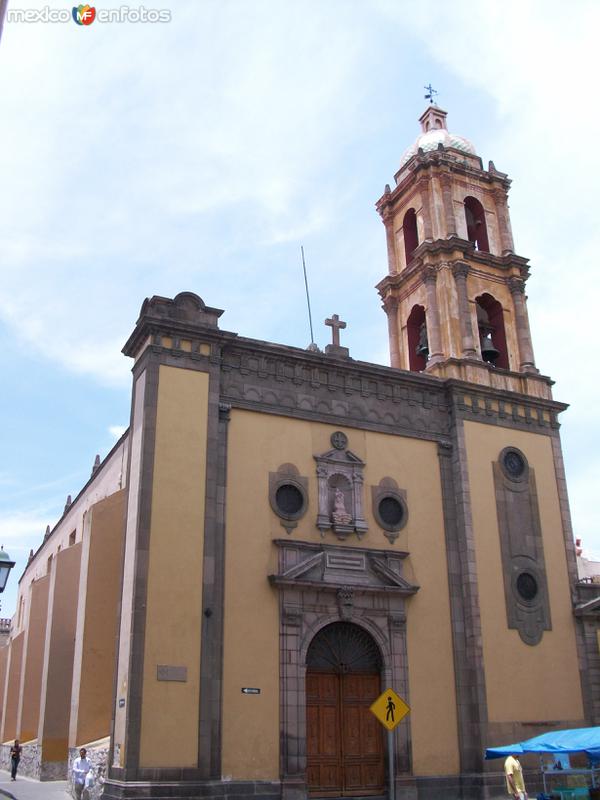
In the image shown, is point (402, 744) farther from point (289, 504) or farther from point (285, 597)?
point (289, 504)

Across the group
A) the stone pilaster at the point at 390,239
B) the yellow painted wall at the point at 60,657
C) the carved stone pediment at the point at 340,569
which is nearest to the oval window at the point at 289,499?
the carved stone pediment at the point at 340,569

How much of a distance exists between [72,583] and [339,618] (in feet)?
30.9

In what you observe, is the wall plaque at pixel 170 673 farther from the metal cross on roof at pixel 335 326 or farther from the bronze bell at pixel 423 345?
the bronze bell at pixel 423 345

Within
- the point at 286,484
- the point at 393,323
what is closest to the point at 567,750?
the point at 286,484

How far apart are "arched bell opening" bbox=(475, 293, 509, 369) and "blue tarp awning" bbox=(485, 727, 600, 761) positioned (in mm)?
12499

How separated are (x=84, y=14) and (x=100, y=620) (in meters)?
14.5

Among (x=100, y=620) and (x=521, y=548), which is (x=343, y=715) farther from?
(x=521, y=548)

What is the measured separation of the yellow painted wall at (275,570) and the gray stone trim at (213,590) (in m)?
0.21

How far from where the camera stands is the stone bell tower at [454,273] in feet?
84.5

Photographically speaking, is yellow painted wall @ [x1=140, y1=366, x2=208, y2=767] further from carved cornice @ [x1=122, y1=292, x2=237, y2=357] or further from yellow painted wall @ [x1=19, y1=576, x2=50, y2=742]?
yellow painted wall @ [x1=19, y1=576, x2=50, y2=742]

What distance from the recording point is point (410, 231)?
2925 centimetres

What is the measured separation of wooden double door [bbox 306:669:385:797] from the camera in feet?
62.6

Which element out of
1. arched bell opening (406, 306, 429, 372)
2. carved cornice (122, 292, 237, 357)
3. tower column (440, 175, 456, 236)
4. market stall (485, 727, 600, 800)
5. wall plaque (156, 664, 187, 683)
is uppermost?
tower column (440, 175, 456, 236)

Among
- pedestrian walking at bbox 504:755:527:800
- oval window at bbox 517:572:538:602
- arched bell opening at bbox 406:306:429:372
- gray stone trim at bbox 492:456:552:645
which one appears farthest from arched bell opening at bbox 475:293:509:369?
pedestrian walking at bbox 504:755:527:800
